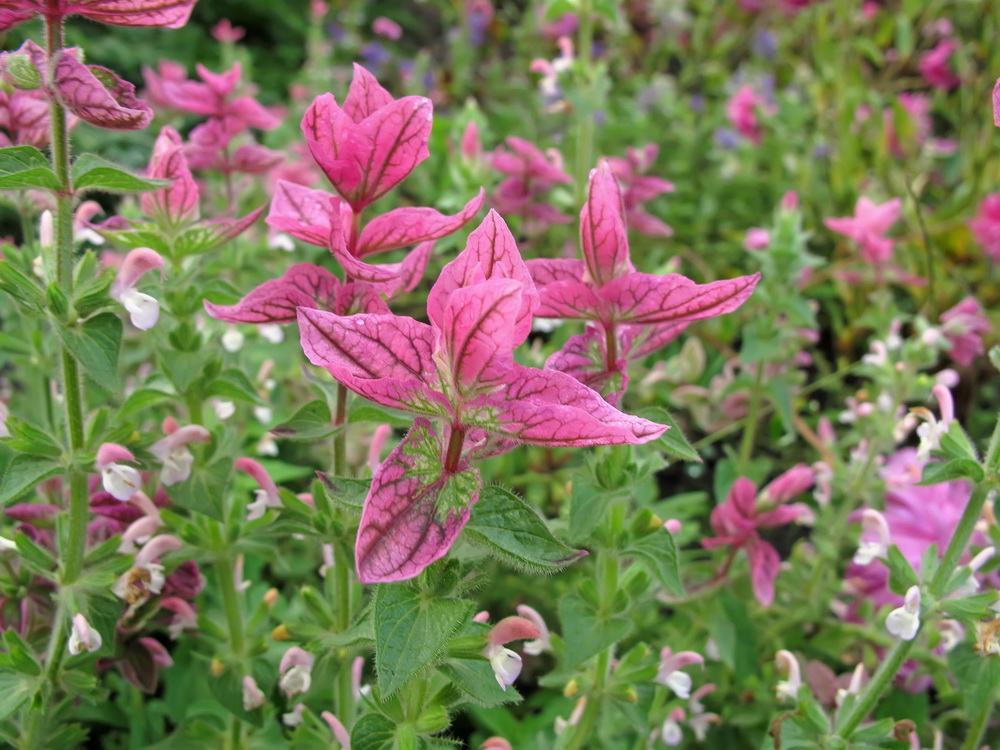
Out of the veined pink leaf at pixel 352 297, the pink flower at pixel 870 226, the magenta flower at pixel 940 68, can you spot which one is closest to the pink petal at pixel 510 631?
the veined pink leaf at pixel 352 297

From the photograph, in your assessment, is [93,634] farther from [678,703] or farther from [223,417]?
[678,703]

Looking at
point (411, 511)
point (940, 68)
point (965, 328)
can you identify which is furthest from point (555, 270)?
point (940, 68)

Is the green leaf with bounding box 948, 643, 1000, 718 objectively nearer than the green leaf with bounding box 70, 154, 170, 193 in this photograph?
No

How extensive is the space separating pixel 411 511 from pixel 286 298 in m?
0.26

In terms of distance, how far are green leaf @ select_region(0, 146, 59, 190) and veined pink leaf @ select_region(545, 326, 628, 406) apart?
50 centimetres

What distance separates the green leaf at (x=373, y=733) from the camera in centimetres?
74

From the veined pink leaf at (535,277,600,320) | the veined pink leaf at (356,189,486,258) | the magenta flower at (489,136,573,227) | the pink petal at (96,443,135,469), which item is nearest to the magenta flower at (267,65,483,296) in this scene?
the veined pink leaf at (356,189,486,258)

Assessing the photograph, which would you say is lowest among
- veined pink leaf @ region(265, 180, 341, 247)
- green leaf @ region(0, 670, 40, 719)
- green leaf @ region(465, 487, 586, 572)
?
green leaf @ region(0, 670, 40, 719)

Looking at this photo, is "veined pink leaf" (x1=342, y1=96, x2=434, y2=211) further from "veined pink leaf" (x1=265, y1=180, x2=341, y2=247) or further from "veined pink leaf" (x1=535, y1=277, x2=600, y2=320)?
"veined pink leaf" (x1=535, y1=277, x2=600, y2=320)

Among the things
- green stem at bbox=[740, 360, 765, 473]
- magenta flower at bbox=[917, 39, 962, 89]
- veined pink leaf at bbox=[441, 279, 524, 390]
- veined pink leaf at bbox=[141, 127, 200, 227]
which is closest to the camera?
veined pink leaf at bbox=[441, 279, 524, 390]

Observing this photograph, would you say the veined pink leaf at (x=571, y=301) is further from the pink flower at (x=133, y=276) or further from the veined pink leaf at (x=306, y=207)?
the pink flower at (x=133, y=276)

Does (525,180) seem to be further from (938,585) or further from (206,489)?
(938,585)

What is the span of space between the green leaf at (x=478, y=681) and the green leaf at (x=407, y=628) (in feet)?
0.29

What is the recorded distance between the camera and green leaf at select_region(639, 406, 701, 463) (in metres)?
0.79
